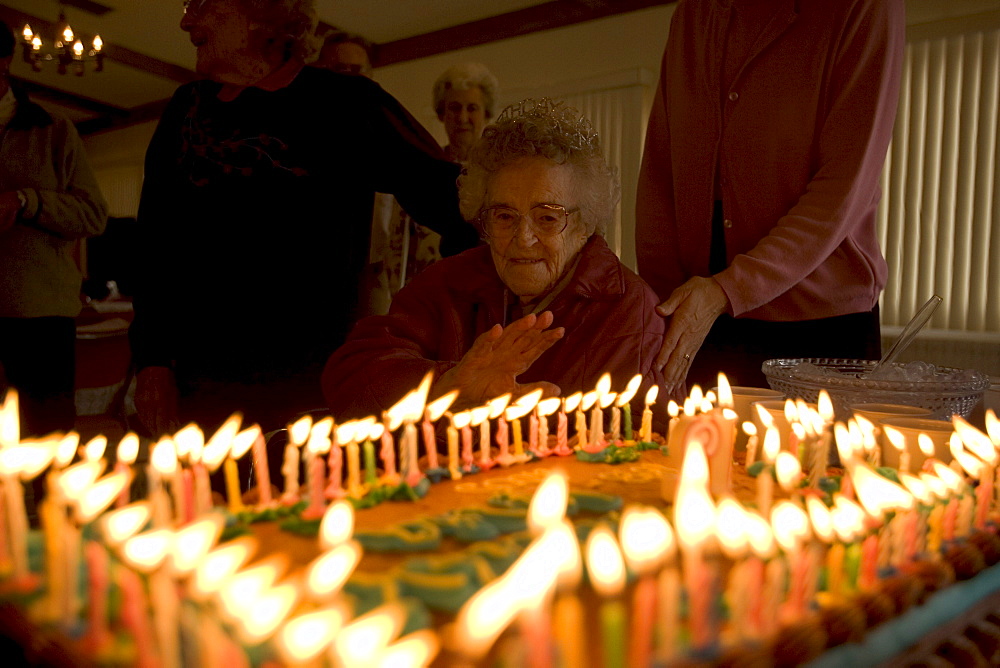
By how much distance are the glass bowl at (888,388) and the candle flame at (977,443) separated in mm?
251

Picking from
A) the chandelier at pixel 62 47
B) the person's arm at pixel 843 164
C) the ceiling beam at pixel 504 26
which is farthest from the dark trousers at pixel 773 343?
the chandelier at pixel 62 47

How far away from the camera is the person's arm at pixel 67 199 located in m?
2.95

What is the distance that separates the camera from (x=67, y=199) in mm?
3043

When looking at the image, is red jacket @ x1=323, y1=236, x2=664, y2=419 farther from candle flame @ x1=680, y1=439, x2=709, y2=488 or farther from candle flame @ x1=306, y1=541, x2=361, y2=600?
candle flame @ x1=306, y1=541, x2=361, y2=600

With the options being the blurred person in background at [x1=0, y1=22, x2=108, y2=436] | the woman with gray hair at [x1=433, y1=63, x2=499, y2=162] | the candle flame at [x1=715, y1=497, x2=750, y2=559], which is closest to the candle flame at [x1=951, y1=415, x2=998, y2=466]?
the candle flame at [x1=715, y1=497, x2=750, y2=559]

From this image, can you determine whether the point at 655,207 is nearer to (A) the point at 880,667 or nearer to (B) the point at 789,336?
(B) the point at 789,336

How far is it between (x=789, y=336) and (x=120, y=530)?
1.68 metres

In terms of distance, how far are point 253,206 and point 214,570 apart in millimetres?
1474

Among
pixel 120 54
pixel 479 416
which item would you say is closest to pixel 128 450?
pixel 479 416

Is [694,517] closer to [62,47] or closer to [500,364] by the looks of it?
[500,364]

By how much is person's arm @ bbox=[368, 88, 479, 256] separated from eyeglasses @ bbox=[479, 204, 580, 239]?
305 millimetres

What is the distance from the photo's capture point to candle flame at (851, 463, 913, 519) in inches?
39.4

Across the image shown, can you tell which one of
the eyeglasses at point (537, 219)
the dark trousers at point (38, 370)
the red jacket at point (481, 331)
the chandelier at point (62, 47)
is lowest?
the dark trousers at point (38, 370)

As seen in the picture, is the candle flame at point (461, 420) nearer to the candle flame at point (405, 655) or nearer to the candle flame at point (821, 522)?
the candle flame at point (821, 522)
